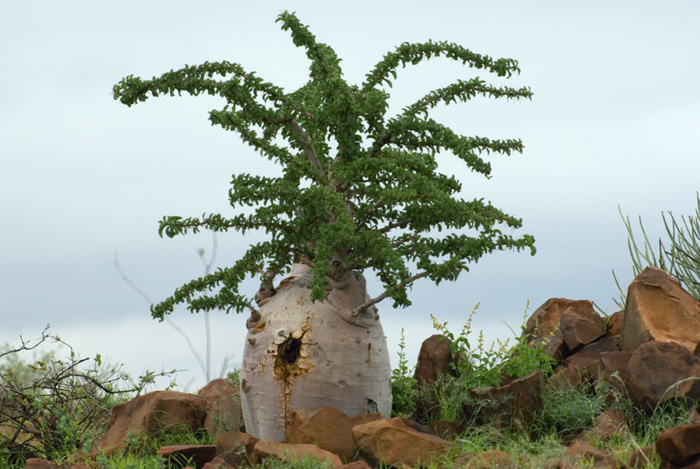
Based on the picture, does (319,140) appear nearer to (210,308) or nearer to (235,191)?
(235,191)

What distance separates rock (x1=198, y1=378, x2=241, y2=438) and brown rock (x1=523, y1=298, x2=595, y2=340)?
3.41 m

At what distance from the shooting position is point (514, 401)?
7438 millimetres

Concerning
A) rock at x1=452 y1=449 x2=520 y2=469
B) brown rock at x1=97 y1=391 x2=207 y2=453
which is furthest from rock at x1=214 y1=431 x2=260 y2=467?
rock at x1=452 y1=449 x2=520 y2=469

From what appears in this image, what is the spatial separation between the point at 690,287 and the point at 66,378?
24.8 ft

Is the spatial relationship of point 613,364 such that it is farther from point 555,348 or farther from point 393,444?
point 393,444

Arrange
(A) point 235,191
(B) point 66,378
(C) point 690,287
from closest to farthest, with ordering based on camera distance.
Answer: (A) point 235,191
(B) point 66,378
(C) point 690,287

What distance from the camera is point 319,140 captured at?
732cm

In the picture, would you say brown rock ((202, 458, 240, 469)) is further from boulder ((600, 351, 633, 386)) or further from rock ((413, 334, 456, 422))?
boulder ((600, 351, 633, 386))

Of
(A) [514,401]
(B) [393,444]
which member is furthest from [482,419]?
(B) [393,444]

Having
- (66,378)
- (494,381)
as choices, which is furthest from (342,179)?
(66,378)

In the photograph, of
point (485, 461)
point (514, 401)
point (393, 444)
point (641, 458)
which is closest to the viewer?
point (641, 458)

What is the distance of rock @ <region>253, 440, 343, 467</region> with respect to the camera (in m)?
5.89

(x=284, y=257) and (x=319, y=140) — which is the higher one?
(x=319, y=140)

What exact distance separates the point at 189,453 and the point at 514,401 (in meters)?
2.93
